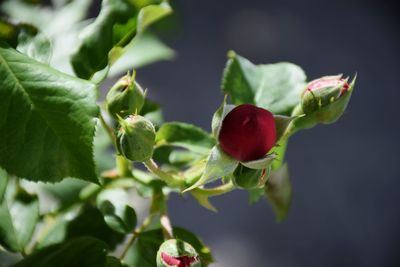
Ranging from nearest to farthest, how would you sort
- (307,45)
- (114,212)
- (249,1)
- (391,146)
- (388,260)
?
(114,212) → (388,260) → (391,146) → (307,45) → (249,1)

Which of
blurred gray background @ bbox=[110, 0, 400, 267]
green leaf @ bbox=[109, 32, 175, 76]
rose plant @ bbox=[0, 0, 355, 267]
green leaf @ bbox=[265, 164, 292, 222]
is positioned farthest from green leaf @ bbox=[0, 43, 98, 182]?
blurred gray background @ bbox=[110, 0, 400, 267]

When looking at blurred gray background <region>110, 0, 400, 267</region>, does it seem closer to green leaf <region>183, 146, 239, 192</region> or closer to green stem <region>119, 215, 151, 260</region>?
green stem <region>119, 215, 151, 260</region>

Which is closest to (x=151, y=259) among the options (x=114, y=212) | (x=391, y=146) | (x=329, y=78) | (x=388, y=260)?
(x=114, y=212)

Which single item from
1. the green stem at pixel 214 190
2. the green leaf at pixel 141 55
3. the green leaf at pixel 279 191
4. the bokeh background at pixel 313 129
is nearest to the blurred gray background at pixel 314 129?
the bokeh background at pixel 313 129

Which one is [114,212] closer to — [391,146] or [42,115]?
[42,115]

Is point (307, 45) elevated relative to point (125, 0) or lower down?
lower down

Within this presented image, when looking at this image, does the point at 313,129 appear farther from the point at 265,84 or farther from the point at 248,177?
the point at 248,177
